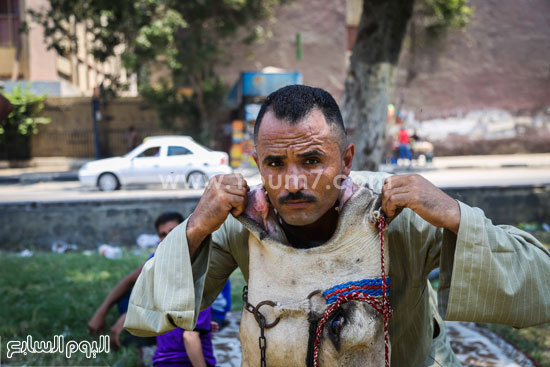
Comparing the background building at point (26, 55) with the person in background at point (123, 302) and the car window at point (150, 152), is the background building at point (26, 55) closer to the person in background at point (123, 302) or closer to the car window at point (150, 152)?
the car window at point (150, 152)

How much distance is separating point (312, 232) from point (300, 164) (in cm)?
38

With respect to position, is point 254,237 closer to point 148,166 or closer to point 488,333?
point 488,333

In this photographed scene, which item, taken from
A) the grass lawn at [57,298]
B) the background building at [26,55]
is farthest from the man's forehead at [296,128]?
the background building at [26,55]

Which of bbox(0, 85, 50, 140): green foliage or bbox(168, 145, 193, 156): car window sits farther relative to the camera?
bbox(0, 85, 50, 140): green foliage

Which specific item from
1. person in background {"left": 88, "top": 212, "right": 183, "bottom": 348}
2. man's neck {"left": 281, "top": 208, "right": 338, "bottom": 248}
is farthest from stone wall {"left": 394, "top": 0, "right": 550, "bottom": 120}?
man's neck {"left": 281, "top": 208, "right": 338, "bottom": 248}

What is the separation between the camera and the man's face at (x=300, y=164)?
203cm

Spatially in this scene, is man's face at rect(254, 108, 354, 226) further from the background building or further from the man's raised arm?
the background building

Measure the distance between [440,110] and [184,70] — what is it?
33.7 feet

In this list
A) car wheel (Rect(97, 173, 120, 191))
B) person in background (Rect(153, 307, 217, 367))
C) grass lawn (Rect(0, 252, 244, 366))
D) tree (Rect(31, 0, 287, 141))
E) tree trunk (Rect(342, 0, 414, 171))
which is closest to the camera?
person in background (Rect(153, 307, 217, 367))

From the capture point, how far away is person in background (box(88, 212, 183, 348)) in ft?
13.2

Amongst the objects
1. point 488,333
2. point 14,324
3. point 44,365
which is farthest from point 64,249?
point 488,333

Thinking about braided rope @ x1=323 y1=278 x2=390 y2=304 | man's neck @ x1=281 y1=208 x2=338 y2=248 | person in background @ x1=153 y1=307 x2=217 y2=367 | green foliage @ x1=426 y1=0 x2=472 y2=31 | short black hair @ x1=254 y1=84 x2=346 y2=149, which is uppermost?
green foliage @ x1=426 y1=0 x2=472 y2=31

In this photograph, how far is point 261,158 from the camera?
2.12 metres

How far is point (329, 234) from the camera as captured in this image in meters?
2.28
